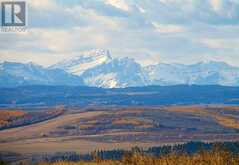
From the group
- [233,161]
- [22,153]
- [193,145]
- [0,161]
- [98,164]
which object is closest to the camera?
[233,161]

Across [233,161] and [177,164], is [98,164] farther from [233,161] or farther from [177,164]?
[233,161]

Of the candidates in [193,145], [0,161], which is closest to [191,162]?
[0,161]

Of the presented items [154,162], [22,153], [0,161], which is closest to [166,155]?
[154,162]

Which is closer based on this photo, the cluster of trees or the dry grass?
the dry grass

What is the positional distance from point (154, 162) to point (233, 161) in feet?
17.7

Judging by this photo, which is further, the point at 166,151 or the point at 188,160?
the point at 166,151

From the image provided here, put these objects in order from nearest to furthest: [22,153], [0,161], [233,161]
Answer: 1. [233,161]
2. [0,161]
3. [22,153]

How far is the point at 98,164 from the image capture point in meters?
49.8

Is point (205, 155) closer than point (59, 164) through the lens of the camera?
Yes

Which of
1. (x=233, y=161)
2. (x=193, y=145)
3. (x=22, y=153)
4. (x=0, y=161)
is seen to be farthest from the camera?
(x=22, y=153)

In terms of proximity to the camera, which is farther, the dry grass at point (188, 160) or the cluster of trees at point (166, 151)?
the cluster of trees at point (166, 151)

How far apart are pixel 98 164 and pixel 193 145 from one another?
125m

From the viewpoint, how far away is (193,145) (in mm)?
173250

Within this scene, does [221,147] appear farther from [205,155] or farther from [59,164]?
[59,164]
